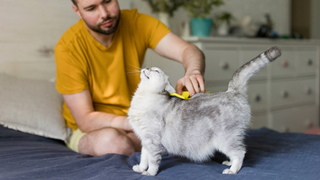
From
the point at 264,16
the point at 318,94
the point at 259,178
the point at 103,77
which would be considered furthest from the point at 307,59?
the point at 259,178

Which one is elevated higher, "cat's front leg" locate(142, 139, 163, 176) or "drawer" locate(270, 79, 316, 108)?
"cat's front leg" locate(142, 139, 163, 176)

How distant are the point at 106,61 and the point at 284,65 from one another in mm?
2053

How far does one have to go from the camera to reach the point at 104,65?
58.0 inches

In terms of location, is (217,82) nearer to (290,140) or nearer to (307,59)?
(290,140)

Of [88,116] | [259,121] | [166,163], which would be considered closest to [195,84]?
[166,163]

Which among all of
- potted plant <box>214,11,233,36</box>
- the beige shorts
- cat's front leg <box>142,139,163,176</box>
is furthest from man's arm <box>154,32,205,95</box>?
potted plant <box>214,11,233,36</box>

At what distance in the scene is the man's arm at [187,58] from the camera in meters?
1.01

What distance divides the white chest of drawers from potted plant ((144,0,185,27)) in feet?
1.02

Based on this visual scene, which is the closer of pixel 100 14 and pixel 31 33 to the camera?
pixel 100 14

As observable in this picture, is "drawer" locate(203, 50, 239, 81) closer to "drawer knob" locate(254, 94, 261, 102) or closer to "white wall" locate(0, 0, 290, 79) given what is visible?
"drawer knob" locate(254, 94, 261, 102)

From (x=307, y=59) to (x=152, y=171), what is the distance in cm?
280

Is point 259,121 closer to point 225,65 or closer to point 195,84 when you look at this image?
point 225,65

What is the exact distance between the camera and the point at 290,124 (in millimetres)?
2867

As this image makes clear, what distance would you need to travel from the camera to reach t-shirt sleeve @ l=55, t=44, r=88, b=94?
1331 mm
